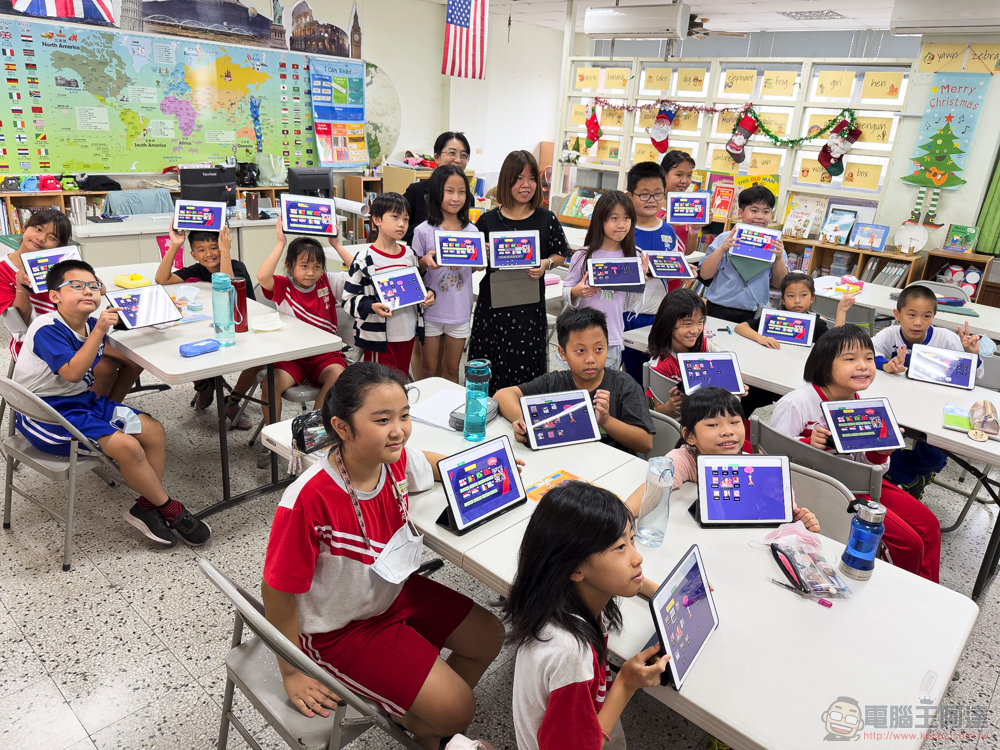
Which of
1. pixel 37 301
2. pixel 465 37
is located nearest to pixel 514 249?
pixel 37 301

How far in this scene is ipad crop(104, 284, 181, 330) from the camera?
2803mm

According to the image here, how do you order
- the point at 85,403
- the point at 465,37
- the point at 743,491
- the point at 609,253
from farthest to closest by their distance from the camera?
Answer: 1. the point at 465,37
2. the point at 609,253
3. the point at 85,403
4. the point at 743,491

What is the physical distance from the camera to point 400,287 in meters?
3.09

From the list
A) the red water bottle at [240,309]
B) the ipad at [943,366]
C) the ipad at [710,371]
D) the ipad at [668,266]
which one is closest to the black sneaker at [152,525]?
the red water bottle at [240,309]

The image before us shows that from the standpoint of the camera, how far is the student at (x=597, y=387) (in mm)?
2258

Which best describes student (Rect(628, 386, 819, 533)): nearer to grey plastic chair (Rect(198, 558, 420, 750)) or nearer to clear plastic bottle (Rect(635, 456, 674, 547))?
clear plastic bottle (Rect(635, 456, 674, 547))

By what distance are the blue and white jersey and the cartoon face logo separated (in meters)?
2.66

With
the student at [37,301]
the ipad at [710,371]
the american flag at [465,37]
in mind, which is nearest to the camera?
the ipad at [710,371]

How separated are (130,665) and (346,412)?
1.31m

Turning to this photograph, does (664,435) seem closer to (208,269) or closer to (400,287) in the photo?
(400,287)

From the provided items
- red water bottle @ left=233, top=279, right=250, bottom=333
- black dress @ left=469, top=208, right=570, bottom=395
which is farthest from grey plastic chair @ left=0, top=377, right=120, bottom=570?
black dress @ left=469, top=208, right=570, bottom=395

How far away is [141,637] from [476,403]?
1.39m

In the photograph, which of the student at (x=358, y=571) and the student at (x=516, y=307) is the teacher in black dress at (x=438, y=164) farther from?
the student at (x=358, y=571)

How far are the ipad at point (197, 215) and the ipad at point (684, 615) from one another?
2.89 m
